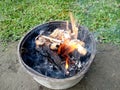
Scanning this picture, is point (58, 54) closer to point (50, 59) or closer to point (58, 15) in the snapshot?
point (50, 59)

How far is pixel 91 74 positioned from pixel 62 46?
0.64 metres

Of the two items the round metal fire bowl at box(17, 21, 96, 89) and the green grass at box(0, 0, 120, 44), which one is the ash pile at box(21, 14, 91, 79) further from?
the green grass at box(0, 0, 120, 44)

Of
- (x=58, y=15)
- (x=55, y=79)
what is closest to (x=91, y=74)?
(x=55, y=79)

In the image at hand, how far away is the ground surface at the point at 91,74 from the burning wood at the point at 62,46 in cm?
46

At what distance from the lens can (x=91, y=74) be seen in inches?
114

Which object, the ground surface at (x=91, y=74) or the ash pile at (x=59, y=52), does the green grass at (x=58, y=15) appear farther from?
the ash pile at (x=59, y=52)

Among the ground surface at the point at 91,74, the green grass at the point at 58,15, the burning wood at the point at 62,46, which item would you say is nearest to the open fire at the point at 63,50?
the burning wood at the point at 62,46

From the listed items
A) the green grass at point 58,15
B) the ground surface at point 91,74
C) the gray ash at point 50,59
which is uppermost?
the gray ash at point 50,59

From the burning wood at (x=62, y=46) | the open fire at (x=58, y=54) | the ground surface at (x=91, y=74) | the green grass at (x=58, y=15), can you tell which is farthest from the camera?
the green grass at (x=58, y=15)

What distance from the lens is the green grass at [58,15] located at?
342 centimetres

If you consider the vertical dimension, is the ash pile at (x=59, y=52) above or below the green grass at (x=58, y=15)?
above

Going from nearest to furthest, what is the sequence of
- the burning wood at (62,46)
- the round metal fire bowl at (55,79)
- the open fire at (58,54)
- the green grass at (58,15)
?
the round metal fire bowl at (55,79) → the open fire at (58,54) → the burning wood at (62,46) → the green grass at (58,15)

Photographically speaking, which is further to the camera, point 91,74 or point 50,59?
point 91,74

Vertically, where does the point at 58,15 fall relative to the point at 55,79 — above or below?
below
